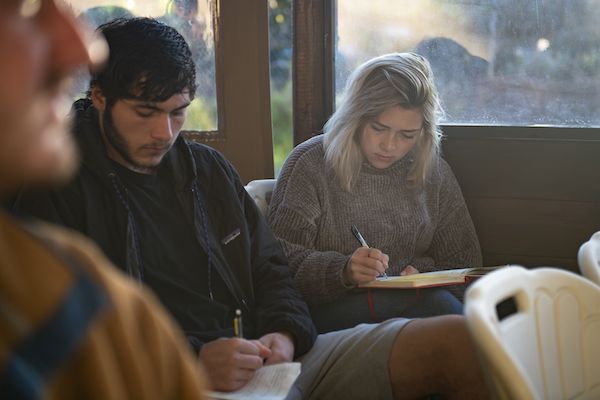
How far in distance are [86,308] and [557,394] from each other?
88 centimetres

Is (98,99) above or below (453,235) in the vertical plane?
above

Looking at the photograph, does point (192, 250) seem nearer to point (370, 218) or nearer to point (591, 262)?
point (370, 218)

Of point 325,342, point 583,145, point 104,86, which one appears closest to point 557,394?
point 325,342

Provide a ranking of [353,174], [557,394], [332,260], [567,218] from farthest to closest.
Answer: [567,218]
[353,174]
[332,260]
[557,394]

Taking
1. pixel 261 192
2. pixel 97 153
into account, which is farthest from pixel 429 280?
pixel 97 153

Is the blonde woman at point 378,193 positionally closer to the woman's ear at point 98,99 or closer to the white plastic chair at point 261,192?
the white plastic chair at point 261,192

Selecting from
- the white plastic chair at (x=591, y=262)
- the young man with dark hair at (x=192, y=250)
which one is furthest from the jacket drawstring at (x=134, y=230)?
the white plastic chair at (x=591, y=262)

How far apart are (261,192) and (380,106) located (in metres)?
0.56

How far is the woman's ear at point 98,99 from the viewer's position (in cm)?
130

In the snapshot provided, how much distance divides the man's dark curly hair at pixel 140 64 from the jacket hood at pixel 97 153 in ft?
0.29

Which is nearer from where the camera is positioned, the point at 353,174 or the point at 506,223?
the point at 353,174

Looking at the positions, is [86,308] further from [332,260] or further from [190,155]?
[332,260]

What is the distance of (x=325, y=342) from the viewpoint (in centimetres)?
134

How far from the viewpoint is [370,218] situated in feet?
5.96
